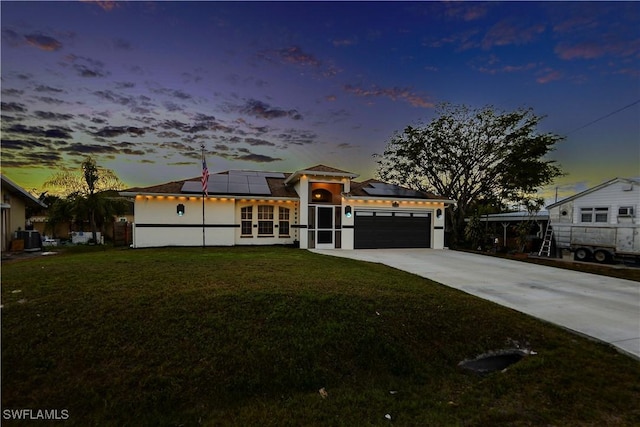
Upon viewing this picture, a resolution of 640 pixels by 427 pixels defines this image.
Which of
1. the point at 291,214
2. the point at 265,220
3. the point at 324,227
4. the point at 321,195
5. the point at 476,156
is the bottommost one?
the point at 324,227

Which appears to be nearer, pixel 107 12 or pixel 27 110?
pixel 107 12

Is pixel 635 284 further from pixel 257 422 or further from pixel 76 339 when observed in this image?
pixel 76 339

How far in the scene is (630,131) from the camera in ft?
40.5

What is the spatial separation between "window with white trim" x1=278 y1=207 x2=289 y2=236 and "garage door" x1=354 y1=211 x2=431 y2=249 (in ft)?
12.4

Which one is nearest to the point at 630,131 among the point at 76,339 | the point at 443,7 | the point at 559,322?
the point at 443,7

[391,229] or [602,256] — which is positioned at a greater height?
[391,229]

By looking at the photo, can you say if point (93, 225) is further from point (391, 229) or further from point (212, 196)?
point (391, 229)

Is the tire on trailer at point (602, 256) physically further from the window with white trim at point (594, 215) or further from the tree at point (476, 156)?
the tree at point (476, 156)

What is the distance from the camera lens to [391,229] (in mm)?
15562

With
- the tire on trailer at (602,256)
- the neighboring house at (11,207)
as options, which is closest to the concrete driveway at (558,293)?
the tire on trailer at (602,256)

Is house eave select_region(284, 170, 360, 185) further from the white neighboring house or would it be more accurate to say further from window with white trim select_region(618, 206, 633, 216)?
window with white trim select_region(618, 206, 633, 216)

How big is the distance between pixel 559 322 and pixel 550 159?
17.8 m

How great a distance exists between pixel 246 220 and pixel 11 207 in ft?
40.1

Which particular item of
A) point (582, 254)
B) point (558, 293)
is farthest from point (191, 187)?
point (582, 254)
